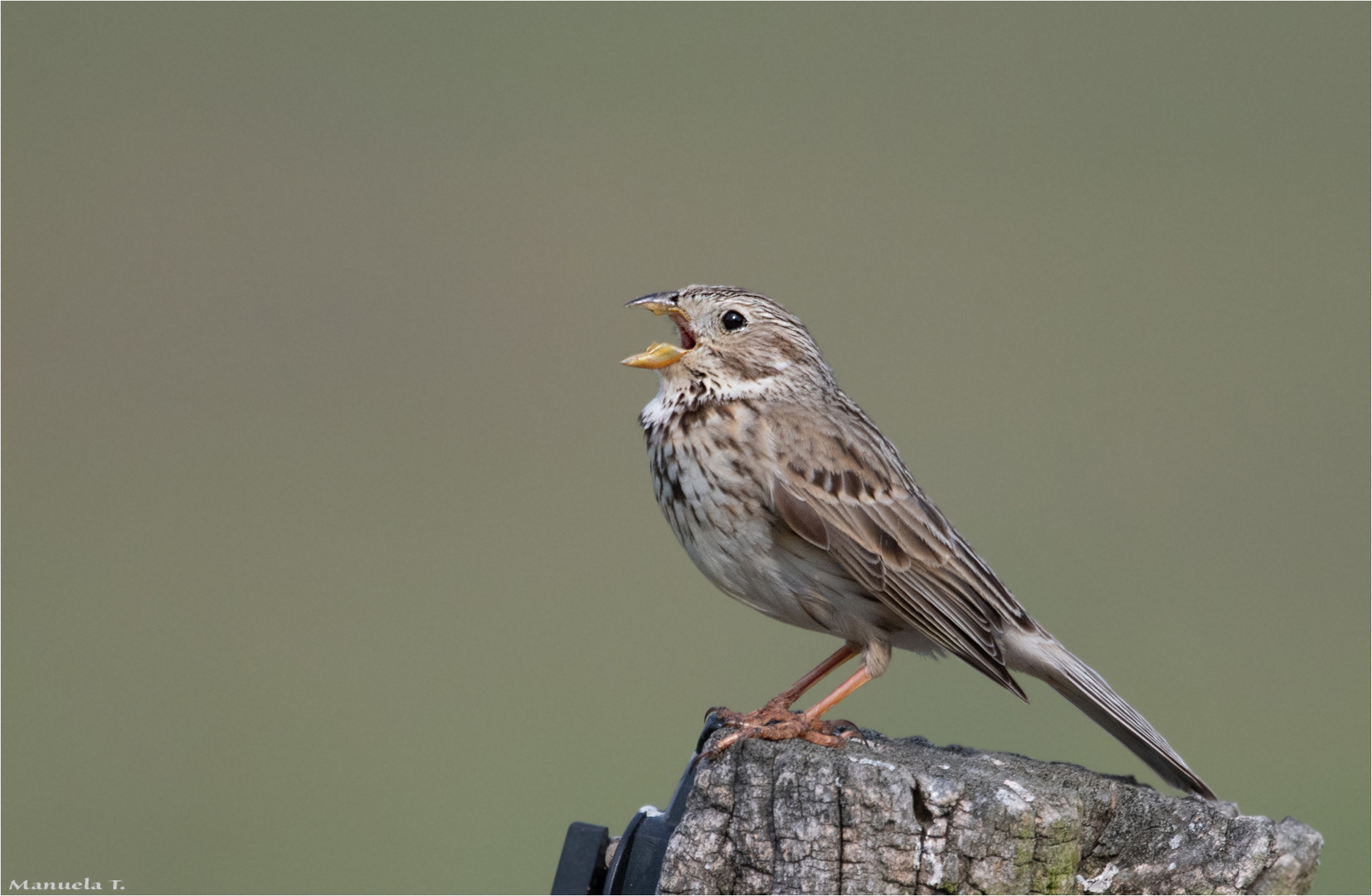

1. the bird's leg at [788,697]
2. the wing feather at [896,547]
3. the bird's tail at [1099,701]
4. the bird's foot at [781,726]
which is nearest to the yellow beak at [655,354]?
the wing feather at [896,547]

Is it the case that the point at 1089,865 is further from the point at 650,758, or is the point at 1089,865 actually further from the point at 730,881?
the point at 650,758

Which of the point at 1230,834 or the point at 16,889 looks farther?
the point at 16,889

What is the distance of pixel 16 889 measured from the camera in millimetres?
9109

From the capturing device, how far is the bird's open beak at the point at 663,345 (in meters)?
6.55

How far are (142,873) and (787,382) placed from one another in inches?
272

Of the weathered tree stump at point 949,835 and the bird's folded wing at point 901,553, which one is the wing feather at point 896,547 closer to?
the bird's folded wing at point 901,553

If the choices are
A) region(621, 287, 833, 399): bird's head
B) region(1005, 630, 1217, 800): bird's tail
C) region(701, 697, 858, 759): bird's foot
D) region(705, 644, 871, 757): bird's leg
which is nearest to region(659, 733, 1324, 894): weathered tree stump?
region(705, 644, 871, 757): bird's leg

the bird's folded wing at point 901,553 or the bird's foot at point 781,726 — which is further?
the bird's folded wing at point 901,553

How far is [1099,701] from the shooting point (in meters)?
5.94

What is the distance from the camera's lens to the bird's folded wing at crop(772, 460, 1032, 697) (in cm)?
607

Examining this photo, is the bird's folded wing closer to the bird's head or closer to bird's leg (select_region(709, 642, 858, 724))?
bird's leg (select_region(709, 642, 858, 724))

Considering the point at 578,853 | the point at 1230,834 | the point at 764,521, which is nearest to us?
the point at 1230,834

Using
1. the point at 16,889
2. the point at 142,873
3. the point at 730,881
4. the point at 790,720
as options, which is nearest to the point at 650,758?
the point at 142,873

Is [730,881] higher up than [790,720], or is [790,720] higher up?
[790,720]
